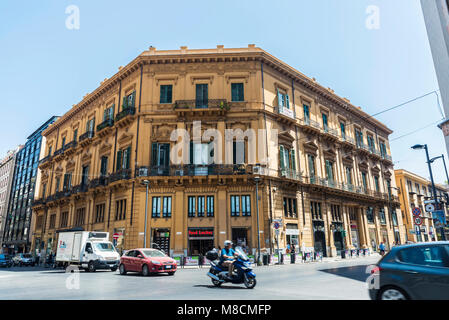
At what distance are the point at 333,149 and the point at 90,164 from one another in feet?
86.2

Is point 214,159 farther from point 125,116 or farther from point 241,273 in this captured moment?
point 241,273

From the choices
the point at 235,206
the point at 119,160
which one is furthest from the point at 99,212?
the point at 235,206

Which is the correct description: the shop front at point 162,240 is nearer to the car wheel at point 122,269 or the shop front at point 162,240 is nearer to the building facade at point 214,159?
the building facade at point 214,159

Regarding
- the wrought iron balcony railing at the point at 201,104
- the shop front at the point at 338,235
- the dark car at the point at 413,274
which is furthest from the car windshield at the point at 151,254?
the shop front at the point at 338,235

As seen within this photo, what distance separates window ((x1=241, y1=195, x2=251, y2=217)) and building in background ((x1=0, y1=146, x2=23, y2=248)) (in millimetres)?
55660

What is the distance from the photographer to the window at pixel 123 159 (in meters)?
26.0

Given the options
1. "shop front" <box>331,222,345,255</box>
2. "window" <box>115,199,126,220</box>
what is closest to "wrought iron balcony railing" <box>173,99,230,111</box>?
"window" <box>115,199,126,220</box>

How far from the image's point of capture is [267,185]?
2411cm

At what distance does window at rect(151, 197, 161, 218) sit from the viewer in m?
23.5

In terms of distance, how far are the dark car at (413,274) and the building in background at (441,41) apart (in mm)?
6878

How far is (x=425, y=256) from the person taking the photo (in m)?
5.31

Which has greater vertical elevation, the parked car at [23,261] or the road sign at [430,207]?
the road sign at [430,207]

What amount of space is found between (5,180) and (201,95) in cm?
5608
